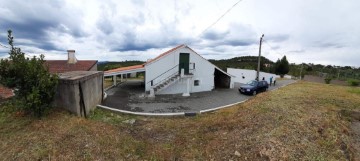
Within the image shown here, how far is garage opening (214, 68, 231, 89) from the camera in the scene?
24.9 metres

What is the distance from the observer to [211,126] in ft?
31.8

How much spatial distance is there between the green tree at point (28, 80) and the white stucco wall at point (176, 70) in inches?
435

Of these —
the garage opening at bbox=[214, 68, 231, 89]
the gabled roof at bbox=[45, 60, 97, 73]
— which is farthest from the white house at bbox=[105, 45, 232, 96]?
the gabled roof at bbox=[45, 60, 97, 73]

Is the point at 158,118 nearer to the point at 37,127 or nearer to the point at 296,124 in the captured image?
the point at 37,127

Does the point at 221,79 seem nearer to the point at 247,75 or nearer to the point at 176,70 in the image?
the point at 176,70

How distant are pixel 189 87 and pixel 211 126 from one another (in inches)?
468

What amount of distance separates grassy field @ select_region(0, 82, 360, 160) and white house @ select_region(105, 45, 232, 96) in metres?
9.40

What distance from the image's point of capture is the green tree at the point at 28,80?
8148 millimetres

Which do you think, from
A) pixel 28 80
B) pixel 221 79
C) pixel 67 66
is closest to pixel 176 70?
pixel 221 79

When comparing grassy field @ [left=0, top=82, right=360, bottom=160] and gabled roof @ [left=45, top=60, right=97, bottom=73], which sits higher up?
gabled roof @ [left=45, top=60, right=97, bottom=73]

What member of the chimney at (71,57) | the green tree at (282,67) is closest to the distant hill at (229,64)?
the green tree at (282,67)

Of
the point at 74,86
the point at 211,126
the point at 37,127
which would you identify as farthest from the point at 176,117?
the point at 37,127

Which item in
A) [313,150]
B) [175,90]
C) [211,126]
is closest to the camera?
[313,150]

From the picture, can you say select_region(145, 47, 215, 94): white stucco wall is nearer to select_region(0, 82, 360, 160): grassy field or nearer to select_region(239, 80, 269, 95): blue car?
select_region(239, 80, 269, 95): blue car
